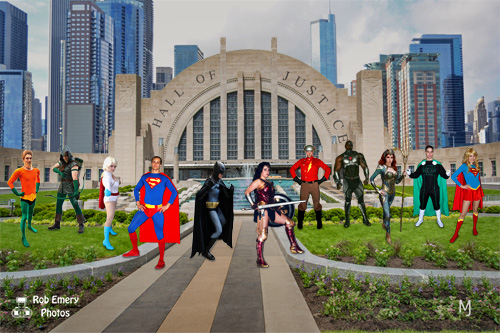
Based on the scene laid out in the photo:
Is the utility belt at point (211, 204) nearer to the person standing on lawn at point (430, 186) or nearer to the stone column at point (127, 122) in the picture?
the person standing on lawn at point (430, 186)

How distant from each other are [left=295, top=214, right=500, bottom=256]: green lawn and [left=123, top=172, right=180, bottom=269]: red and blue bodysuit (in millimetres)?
3995

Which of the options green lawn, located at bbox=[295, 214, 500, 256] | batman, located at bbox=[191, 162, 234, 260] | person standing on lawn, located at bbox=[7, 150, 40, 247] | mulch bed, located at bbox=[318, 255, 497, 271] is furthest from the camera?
green lawn, located at bbox=[295, 214, 500, 256]

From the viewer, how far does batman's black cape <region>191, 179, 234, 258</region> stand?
25.3 feet

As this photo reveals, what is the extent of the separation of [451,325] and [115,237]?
8.30 metres

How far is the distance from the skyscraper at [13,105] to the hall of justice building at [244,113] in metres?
163

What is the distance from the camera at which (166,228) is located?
23.5 feet

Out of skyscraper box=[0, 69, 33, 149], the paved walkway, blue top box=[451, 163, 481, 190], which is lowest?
the paved walkway

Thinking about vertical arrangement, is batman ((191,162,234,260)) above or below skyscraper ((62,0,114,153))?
below

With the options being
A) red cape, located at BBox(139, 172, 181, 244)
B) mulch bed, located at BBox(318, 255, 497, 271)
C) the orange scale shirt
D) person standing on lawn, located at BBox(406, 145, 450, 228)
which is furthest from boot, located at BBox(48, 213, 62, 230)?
person standing on lawn, located at BBox(406, 145, 450, 228)

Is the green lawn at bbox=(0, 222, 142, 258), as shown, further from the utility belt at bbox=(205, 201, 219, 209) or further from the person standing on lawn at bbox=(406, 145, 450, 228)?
the person standing on lawn at bbox=(406, 145, 450, 228)

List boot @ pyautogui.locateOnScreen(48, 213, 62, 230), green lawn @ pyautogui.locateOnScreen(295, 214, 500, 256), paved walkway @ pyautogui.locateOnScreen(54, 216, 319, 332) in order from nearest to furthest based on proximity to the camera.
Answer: paved walkway @ pyautogui.locateOnScreen(54, 216, 319, 332) → green lawn @ pyautogui.locateOnScreen(295, 214, 500, 256) → boot @ pyautogui.locateOnScreen(48, 213, 62, 230)

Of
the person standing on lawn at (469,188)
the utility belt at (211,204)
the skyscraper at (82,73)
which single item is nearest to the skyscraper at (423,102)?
the skyscraper at (82,73)

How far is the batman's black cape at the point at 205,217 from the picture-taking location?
773cm

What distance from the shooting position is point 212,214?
788 centimetres
